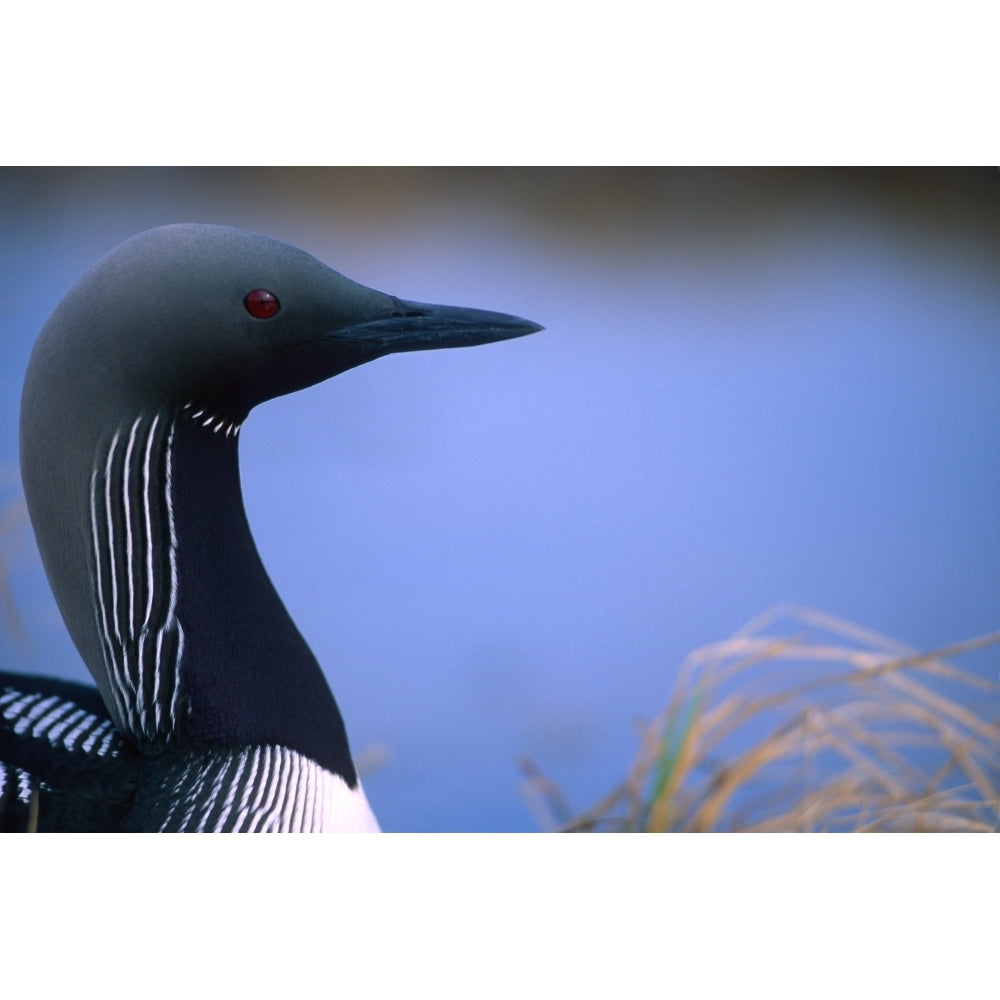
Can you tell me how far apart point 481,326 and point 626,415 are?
46cm

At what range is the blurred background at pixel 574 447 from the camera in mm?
2027

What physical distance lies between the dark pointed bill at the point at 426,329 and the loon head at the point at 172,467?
35 mm

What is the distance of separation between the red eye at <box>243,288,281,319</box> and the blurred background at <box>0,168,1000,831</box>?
51cm

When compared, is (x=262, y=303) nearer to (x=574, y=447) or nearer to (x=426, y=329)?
(x=426, y=329)

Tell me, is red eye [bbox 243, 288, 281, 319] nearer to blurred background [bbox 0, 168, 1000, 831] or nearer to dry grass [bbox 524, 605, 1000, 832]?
blurred background [bbox 0, 168, 1000, 831]

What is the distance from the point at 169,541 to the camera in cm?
155

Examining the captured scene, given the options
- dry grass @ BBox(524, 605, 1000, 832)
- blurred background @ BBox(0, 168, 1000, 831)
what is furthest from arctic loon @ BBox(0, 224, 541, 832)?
dry grass @ BBox(524, 605, 1000, 832)

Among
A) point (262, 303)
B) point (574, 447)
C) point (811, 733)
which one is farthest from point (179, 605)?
point (811, 733)

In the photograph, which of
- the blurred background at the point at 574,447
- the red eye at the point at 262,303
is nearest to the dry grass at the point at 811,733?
the blurred background at the point at 574,447

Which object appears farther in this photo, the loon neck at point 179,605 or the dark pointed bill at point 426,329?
the dark pointed bill at point 426,329

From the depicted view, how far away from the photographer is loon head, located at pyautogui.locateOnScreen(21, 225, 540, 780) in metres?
1.51

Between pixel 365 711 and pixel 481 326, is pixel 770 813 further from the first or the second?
pixel 481 326

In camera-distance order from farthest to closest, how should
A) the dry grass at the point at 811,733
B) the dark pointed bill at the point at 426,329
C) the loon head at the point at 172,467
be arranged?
the dry grass at the point at 811,733 < the dark pointed bill at the point at 426,329 < the loon head at the point at 172,467

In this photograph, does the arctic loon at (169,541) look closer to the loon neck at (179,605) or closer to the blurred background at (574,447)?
the loon neck at (179,605)
